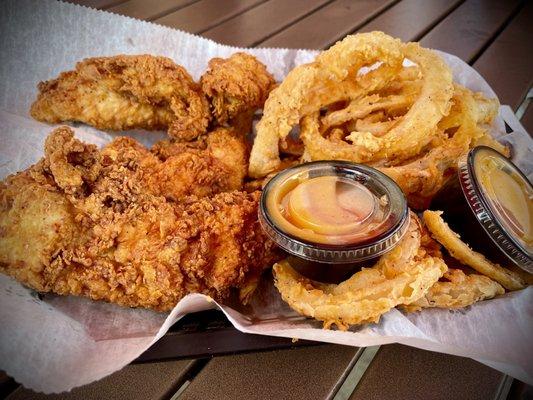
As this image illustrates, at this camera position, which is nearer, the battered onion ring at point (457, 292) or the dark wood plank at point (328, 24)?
the battered onion ring at point (457, 292)

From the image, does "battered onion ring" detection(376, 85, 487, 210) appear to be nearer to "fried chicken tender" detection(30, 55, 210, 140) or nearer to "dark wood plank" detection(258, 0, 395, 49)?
"fried chicken tender" detection(30, 55, 210, 140)

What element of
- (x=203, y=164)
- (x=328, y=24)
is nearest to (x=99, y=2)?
(x=328, y=24)

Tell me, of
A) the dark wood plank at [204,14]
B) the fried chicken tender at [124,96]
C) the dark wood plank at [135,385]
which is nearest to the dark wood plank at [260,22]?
the dark wood plank at [204,14]

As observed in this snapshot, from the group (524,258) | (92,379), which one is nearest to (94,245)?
(92,379)

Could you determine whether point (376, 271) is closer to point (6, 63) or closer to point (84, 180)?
point (84, 180)

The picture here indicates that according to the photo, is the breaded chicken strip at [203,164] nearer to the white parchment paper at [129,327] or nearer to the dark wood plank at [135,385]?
the white parchment paper at [129,327]

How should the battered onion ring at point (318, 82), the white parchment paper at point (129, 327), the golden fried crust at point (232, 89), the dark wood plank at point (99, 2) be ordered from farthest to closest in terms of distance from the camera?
1. the dark wood plank at point (99, 2)
2. the golden fried crust at point (232, 89)
3. the battered onion ring at point (318, 82)
4. the white parchment paper at point (129, 327)

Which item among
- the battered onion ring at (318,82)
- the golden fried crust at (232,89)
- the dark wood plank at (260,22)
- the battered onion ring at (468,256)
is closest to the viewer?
the battered onion ring at (468,256)
